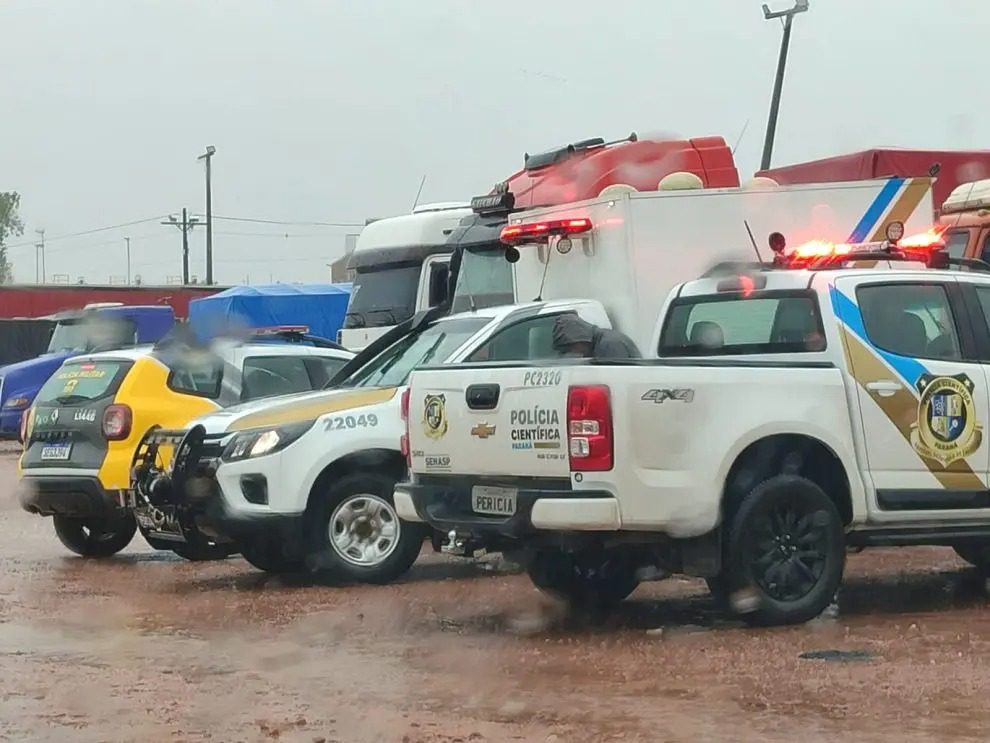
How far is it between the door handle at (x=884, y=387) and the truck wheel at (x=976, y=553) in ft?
4.90

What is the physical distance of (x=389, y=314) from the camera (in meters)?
18.3

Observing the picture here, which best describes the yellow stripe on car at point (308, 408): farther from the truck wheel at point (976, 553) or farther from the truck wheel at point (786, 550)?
the truck wheel at point (976, 553)

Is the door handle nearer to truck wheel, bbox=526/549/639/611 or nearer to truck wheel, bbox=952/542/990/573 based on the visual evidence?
truck wheel, bbox=952/542/990/573

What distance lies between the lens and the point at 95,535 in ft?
42.9

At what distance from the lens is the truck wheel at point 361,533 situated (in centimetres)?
1045

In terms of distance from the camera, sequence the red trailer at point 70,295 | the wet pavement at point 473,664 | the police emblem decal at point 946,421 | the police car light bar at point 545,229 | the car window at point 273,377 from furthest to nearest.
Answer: the red trailer at point 70,295 → the car window at point 273,377 → the police car light bar at point 545,229 → the police emblem decal at point 946,421 → the wet pavement at point 473,664

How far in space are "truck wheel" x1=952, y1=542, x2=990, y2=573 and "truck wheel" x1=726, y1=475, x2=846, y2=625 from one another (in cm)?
163

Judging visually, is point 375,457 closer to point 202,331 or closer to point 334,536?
point 334,536

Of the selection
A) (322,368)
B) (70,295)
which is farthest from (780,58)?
(70,295)

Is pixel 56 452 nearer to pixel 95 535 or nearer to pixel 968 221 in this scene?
pixel 95 535

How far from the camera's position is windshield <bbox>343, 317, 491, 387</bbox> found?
10789 millimetres

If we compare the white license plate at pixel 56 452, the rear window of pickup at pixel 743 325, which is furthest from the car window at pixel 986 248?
the white license plate at pixel 56 452

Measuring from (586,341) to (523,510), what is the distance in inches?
73.0

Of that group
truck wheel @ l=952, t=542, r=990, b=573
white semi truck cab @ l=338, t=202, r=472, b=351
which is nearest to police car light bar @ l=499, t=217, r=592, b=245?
truck wheel @ l=952, t=542, r=990, b=573
